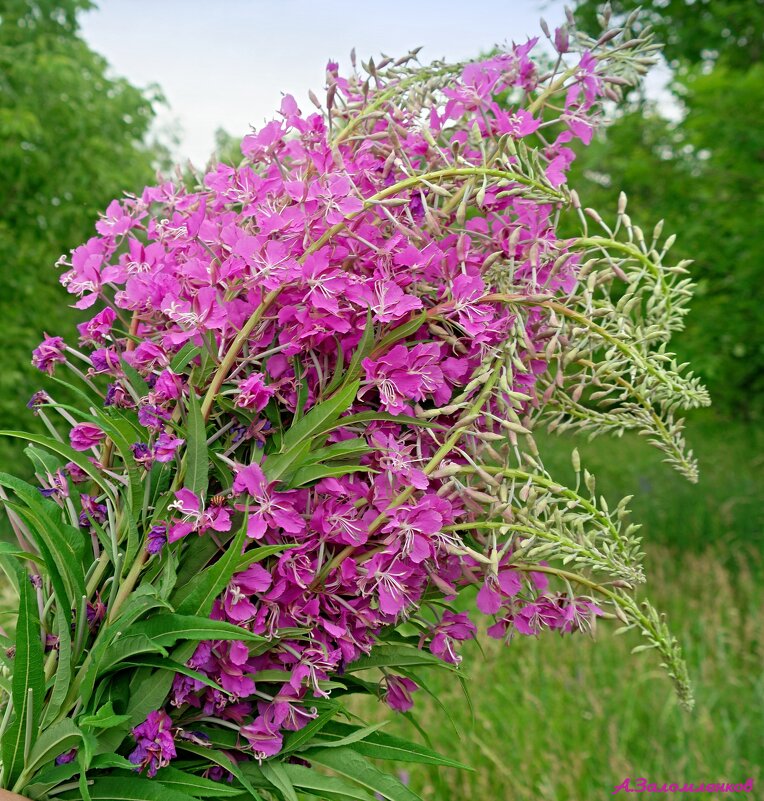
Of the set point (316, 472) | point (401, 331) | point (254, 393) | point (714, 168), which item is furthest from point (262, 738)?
point (714, 168)

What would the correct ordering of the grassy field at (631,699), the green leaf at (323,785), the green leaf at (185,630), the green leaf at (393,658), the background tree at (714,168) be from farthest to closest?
the background tree at (714,168)
the grassy field at (631,699)
the green leaf at (393,658)
the green leaf at (323,785)
the green leaf at (185,630)

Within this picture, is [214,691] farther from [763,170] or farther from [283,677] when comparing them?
[763,170]

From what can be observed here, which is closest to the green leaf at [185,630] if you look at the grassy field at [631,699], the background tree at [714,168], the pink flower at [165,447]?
the pink flower at [165,447]

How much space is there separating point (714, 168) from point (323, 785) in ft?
25.3

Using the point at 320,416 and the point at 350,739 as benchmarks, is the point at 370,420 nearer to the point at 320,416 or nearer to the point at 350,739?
the point at 320,416

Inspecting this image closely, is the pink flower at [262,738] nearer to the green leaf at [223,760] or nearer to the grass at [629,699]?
the green leaf at [223,760]

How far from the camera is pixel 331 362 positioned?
3.83 ft

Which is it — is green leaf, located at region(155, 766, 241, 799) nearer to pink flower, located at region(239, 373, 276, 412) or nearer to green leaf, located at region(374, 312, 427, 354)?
pink flower, located at region(239, 373, 276, 412)

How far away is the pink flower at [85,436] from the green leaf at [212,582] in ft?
0.92

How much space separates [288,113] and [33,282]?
6336 mm

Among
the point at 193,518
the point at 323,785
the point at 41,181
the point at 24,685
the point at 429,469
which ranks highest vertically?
the point at 41,181

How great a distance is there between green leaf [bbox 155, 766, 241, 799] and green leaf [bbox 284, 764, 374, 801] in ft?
0.28

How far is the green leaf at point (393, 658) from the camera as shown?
1.19 metres

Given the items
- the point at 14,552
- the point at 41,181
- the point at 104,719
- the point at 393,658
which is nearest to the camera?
the point at 104,719
